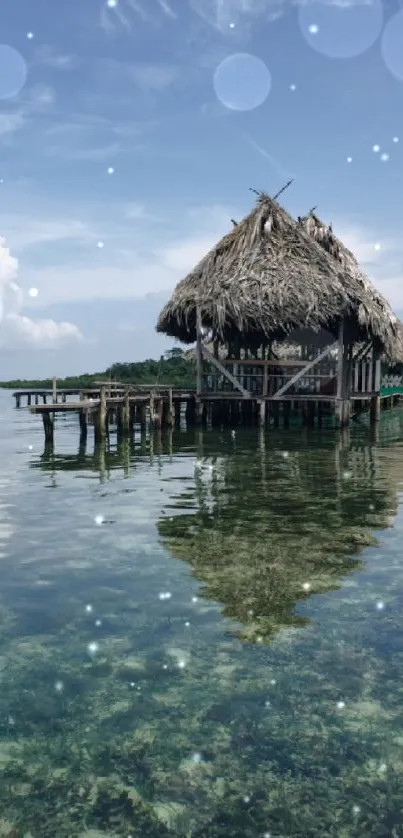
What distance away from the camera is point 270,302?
66.8 ft

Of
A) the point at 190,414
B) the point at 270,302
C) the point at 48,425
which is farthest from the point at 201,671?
the point at 190,414

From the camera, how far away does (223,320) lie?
67.9 feet

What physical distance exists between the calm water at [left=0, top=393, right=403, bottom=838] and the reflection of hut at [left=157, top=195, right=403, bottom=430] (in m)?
11.6

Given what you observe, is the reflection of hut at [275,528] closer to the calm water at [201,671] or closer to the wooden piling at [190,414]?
the calm water at [201,671]

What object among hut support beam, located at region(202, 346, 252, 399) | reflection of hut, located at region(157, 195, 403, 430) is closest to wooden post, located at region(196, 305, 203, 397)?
reflection of hut, located at region(157, 195, 403, 430)

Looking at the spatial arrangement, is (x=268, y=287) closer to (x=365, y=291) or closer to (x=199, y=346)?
(x=199, y=346)

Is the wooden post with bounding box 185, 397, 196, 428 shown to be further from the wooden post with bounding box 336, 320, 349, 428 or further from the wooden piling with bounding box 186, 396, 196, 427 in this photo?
the wooden post with bounding box 336, 320, 349, 428

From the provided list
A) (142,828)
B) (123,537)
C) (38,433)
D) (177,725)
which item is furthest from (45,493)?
(38,433)

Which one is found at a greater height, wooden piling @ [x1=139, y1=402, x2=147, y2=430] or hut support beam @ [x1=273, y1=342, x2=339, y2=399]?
hut support beam @ [x1=273, y1=342, x2=339, y2=399]

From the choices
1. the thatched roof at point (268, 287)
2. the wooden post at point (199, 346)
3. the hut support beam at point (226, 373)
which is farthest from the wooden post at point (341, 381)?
the wooden post at point (199, 346)

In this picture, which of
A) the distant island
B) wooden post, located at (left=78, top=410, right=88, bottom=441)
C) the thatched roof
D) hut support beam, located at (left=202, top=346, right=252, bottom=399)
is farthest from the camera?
the distant island

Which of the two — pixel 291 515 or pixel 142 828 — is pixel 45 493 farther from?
pixel 142 828

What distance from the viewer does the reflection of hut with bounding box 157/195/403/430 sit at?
20516 mm

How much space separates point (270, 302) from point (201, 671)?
16718 millimetres
